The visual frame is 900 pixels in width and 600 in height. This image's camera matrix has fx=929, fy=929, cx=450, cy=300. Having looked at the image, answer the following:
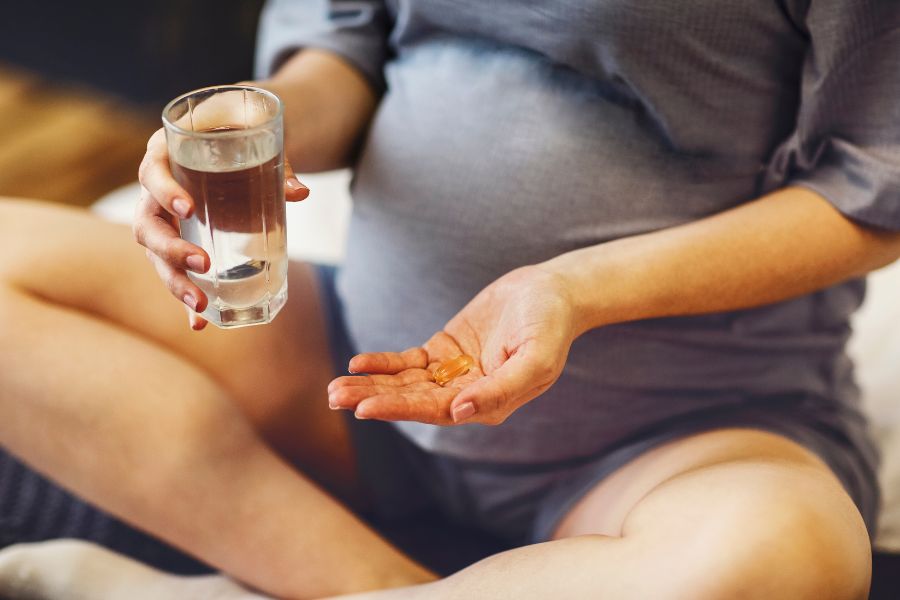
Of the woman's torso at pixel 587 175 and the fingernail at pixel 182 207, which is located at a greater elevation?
the fingernail at pixel 182 207

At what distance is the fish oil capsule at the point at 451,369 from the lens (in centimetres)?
61

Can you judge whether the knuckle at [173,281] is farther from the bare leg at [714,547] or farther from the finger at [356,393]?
the bare leg at [714,547]

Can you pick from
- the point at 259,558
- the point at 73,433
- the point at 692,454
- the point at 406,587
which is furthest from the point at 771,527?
the point at 73,433

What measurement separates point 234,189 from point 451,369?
180 millimetres

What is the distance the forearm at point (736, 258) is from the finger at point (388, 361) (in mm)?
110

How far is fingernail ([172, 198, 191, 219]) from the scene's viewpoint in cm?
54

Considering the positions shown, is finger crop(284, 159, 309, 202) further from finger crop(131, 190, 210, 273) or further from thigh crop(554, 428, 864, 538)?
thigh crop(554, 428, 864, 538)

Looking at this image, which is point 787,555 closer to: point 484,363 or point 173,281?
point 484,363

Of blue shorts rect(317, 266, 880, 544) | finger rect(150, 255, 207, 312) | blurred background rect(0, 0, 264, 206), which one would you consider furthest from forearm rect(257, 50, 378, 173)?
blurred background rect(0, 0, 264, 206)

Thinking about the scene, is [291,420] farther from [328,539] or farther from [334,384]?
[334,384]

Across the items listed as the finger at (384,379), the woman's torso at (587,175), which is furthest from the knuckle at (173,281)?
the woman's torso at (587,175)

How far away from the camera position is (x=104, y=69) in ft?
6.44

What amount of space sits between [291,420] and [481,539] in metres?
0.21

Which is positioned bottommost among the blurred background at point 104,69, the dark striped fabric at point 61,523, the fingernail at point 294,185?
the blurred background at point 104,69
